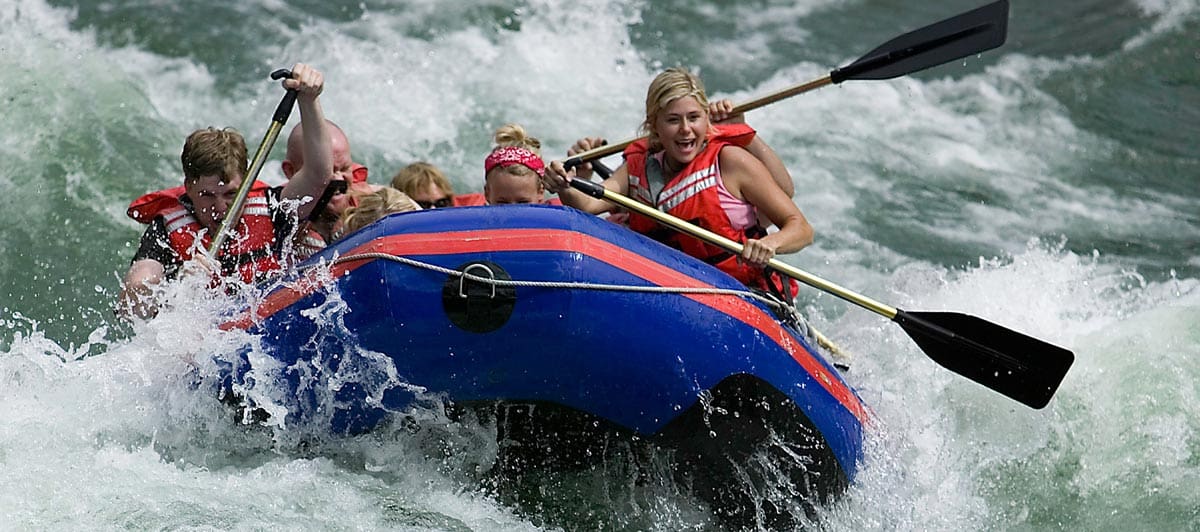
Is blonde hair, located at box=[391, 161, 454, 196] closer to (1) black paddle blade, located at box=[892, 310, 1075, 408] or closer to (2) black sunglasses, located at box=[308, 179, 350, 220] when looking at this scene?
(2) black sunglasses, located at box=[308, 179, 350, 220]

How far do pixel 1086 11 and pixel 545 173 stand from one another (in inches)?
278

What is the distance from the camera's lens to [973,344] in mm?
4414

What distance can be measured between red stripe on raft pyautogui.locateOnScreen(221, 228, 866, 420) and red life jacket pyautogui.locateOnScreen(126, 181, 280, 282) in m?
0.39

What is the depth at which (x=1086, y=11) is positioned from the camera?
10.4 m

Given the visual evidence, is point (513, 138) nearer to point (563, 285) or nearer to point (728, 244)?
point (728, 244)

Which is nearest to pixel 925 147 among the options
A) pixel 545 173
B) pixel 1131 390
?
pixel 1131 390

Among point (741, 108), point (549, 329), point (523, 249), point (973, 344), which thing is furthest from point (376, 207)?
point (973, 344)

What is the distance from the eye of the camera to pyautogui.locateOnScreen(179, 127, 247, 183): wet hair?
169 inches

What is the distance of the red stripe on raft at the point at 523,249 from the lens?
3760mm

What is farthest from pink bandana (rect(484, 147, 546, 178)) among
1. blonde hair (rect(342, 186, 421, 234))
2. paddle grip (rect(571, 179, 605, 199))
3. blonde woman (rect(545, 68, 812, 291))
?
blonde hair (rect(342, 186, 421, 234))

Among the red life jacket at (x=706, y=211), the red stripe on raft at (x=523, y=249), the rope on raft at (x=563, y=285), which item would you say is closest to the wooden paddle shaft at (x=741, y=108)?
the red life jacket at (x=706, y=211)

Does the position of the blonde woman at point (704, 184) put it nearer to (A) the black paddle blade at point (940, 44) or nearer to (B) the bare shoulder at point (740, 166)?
(B) the bare shoulder at point (740, 166)

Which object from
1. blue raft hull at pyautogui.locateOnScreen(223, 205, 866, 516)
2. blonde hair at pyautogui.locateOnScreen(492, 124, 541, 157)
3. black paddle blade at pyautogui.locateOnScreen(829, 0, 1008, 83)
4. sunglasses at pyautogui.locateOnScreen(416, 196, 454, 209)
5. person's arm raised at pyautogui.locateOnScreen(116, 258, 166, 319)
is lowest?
blue raft hull at pyautogui.locateOnScreen(223, 205, 866, 516)

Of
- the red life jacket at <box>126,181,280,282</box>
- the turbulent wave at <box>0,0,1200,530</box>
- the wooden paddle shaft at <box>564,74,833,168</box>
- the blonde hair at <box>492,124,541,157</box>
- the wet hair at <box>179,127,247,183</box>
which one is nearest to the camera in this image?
the turbulent wave at <box>0,0,1200,530</box>
